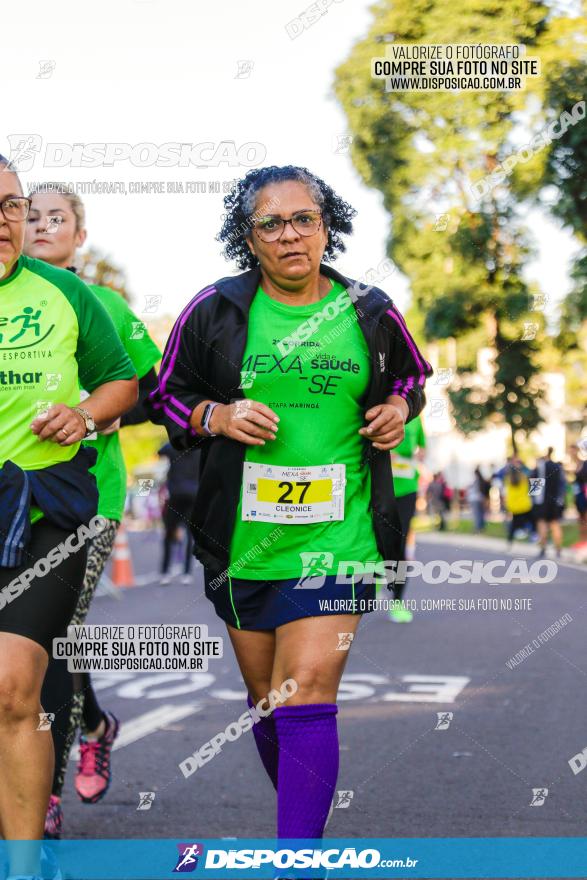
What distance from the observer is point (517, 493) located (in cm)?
1780

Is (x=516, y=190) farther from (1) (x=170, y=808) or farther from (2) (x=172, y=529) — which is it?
(2) (x=172, y=529)

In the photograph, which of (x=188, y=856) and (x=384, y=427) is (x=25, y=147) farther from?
(x=188, y=856)

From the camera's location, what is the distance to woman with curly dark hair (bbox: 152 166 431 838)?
359cm

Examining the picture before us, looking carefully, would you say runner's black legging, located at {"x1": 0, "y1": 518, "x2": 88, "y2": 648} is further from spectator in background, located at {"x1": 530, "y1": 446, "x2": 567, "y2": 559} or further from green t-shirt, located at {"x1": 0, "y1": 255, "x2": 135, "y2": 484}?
spectator in background, located at {"x1": 530, "y1": 446, "x2": 567, "y2": 559}

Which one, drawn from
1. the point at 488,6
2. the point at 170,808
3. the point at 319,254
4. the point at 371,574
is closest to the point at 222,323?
the point at 319,254

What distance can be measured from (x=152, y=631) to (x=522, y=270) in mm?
4072

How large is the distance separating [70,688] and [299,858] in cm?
121

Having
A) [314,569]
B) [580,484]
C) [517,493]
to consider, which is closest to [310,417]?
[314,569]

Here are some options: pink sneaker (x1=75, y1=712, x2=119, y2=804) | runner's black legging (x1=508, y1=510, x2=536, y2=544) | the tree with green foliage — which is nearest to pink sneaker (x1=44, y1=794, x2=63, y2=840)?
pink sneaker (x1=75, y1=712, x2=119, y2=804)

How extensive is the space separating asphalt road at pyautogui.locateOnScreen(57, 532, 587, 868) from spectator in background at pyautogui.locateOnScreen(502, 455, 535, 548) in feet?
19.3

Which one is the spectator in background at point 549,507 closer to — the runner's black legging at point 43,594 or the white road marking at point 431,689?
the white road marking at point 431,689

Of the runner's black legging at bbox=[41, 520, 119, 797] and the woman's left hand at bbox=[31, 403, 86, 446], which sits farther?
the runner's black legging at bbox=[41, 520, 119, 797]

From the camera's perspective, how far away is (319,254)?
377 cm

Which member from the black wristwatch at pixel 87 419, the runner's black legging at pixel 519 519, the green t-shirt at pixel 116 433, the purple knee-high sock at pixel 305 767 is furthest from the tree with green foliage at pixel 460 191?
the runner's black legging at pixel 519 519
